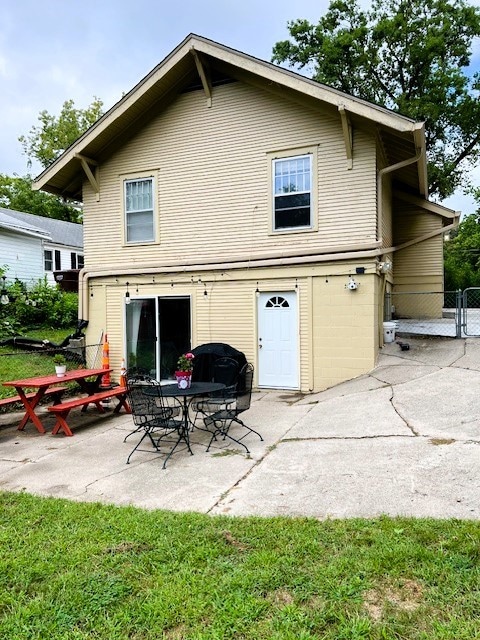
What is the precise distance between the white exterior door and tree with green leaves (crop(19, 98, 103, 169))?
1212 inches

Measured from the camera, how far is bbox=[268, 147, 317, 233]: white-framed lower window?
29.9 feet

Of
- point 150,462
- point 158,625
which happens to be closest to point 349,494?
point 158,625

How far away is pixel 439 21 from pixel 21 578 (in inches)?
1061

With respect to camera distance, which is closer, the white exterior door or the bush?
the white exterior door

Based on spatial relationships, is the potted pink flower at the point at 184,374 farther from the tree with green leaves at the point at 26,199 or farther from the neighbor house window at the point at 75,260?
the tree with green leaves at the point at 26,199

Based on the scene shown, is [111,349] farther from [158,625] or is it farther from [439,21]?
[439,21]

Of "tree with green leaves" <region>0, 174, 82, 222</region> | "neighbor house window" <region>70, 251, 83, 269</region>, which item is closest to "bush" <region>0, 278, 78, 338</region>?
"neighbor house window" <region>70, 251, 83, 269</region>

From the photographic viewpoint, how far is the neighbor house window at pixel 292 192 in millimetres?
9172

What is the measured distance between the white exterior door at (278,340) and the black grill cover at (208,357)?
55 centimetres

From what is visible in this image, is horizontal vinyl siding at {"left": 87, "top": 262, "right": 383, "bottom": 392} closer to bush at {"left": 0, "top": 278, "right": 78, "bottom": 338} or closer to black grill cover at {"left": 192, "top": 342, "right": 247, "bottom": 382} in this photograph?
black grill cover at {"left": 192, "top": 342, "right": 247, "bottom": 382}

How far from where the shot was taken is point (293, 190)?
9281mm

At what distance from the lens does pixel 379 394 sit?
7449 mm

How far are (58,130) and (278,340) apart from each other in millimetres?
32837

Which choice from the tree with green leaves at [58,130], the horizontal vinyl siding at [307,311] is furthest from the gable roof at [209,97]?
the tree with green leaves at [58,130]
